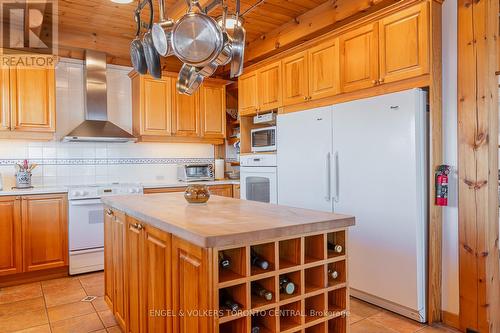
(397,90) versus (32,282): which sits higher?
(397,90)

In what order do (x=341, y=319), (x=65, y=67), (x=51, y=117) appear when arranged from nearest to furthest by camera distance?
(x=341, y=319), (x=51, y=117), (x=65, y=67)

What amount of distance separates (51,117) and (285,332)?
339cm

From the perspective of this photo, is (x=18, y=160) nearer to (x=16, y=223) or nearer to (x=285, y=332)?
(x=16, y=223)

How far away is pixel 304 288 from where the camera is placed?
152 centimetres

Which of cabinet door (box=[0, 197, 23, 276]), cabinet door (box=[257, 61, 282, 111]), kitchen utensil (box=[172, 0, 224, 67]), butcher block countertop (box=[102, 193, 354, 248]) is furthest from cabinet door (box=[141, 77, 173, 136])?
kitchen utensil (box=[172, 0, 224, 67])

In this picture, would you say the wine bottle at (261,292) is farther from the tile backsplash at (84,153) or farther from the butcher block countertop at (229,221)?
the tile backsplash at (84,153)

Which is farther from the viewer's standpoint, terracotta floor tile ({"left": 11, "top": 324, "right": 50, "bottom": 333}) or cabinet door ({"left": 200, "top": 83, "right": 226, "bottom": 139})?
cabinet door ({"left": 200, "top": 83, "right": 226, "bottom": 139})

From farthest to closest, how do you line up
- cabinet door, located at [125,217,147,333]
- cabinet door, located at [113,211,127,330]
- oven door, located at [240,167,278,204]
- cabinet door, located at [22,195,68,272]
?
oven door, located at [240,167,278,204] < cabinet door, located at [22,195,68,272] < cabinet door, located at [113,211,127,330] < cabinet door, located at [125,217,147,333]

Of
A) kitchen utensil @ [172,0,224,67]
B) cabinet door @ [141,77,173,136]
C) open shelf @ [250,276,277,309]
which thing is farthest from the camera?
cabinet door @ [141,77,173,136]

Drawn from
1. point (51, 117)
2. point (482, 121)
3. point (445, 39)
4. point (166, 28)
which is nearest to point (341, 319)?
point (482, 121)

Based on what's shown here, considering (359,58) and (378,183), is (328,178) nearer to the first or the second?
(378,183)

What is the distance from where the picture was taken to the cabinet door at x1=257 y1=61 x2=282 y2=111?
12.1ft

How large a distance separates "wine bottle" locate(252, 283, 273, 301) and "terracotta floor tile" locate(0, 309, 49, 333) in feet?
6.36

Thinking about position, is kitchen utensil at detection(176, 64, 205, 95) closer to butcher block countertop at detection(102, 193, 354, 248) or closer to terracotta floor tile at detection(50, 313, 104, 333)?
butcher block countertop at detection(102, 193, 354, 248)
